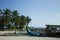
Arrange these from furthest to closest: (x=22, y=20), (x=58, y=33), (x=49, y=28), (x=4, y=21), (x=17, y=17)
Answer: (x=22, y=20)
(x=17, y=17)
(x=4, y=21)
(x=49, y=28)
(x=58, y=33)

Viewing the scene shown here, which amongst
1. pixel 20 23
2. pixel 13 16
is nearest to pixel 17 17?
pixel 13 16

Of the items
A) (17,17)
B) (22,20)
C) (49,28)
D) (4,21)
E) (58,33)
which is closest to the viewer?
(58,33)

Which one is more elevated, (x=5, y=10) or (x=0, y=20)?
(x=5, y=10)

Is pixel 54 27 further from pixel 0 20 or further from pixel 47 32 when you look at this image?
pixel 0 20

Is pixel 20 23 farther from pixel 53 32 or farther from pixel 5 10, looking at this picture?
pixel 53 32

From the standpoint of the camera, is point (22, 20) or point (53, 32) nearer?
point (53, 32)

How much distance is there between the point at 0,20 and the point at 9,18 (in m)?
6.51

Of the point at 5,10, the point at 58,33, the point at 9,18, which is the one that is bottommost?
the point at 58,33

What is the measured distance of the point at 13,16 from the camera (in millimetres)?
70688

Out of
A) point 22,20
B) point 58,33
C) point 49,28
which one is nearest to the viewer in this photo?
point 58,33

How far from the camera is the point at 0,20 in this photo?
7031 cm

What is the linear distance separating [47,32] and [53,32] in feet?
5.09

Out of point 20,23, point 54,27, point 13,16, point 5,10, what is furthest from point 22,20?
point 54,27

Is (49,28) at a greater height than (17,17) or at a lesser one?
lesser
